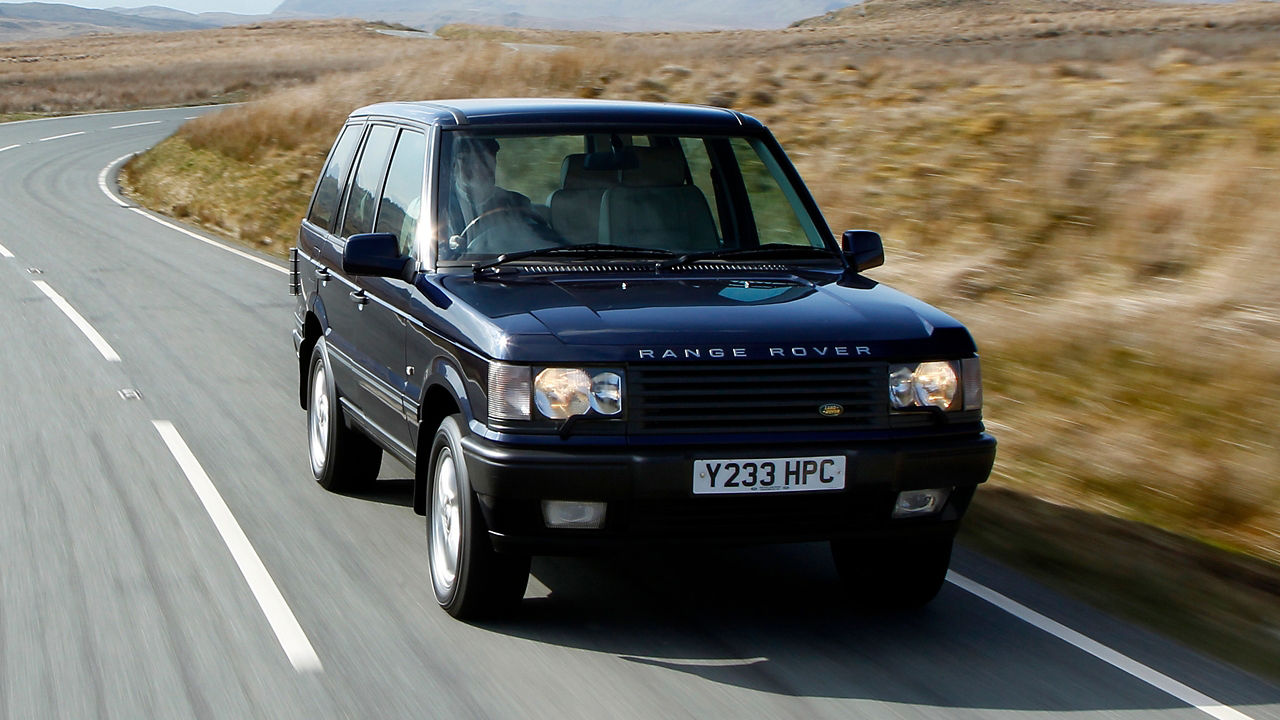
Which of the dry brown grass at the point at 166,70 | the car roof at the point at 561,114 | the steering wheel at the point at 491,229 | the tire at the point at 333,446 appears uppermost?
the car roof at the point at 561,114

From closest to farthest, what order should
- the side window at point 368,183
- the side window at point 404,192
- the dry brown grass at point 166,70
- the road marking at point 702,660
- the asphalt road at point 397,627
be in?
the asphalt road at point 397,627 → the road marking at point 702,660 → the side window at point 404,192 → the side window at point 368,183 → the dry brown grass at point 166,70

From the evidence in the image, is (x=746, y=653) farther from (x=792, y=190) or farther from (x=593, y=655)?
(x=792, y=190)

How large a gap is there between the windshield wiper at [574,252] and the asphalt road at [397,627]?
127 cm

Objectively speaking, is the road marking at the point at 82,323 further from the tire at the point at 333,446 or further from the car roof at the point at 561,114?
the car roof at the point at 561,114

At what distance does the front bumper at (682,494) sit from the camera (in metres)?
4.77

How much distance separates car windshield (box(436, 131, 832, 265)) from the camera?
5.89 metres

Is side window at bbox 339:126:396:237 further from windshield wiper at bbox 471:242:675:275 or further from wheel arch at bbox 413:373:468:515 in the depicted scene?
wheel arch at bbox 413:373:468:515

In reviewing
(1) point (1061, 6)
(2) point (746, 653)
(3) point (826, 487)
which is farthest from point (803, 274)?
(1) point (1061, 6)

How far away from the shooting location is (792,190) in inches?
255

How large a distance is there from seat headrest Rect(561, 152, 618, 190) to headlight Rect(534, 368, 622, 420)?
1446mm

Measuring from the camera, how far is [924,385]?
508 cm

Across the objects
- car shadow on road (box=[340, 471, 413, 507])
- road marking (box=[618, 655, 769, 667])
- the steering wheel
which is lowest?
car shadow on road (box=[340, 471, 413, 507])

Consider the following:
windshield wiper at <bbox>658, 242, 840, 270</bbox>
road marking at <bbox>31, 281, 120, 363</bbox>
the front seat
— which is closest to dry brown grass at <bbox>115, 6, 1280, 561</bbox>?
windshield wiper at <bbox>658, 242, 840, 270</bbox>

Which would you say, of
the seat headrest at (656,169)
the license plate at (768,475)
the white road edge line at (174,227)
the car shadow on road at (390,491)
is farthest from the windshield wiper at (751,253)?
the white road edge line at (174,227)
